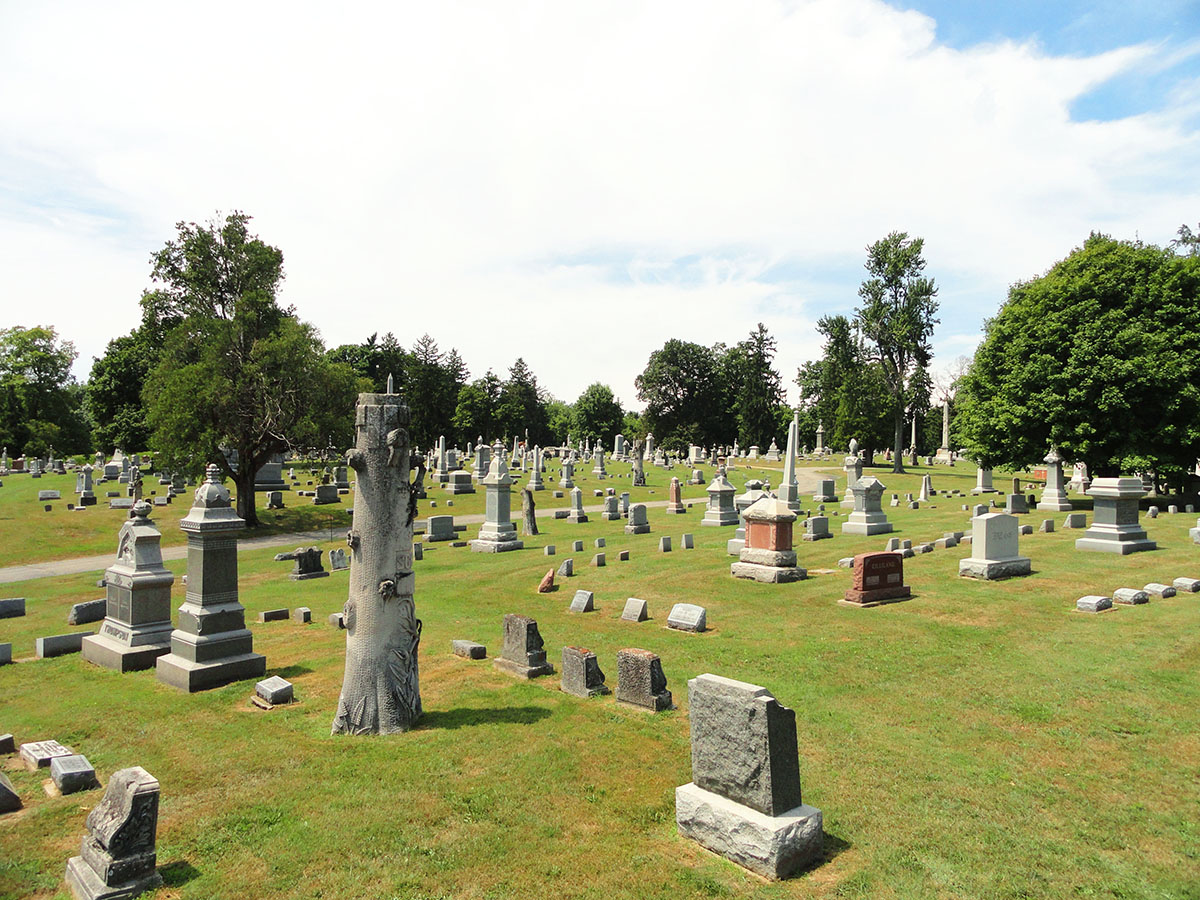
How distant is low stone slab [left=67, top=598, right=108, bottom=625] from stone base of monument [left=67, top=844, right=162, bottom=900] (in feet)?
37.1

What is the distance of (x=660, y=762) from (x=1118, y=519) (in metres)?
16.6

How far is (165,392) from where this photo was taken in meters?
29.7

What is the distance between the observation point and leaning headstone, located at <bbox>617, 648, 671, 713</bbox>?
868cm

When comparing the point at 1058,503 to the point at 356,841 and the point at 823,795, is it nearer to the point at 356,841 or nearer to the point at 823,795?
the point at 823,795

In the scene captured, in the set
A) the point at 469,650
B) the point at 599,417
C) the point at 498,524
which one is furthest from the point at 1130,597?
the point at 599,417

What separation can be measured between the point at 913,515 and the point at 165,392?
3219 centimetres

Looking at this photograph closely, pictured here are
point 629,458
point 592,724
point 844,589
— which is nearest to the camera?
point 592,724

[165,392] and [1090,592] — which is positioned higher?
[165,392]

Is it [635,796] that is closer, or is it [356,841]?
[356,841]

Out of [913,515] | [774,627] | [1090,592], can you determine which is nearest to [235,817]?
[774,627]

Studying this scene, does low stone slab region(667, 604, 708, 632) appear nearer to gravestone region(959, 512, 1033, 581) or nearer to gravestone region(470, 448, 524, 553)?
gravestone region(959, 512, 1033, 581)

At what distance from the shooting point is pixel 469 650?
36.7ft

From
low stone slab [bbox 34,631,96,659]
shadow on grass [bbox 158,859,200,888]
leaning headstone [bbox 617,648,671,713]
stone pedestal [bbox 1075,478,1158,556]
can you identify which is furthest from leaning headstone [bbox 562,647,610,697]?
stone pedestal [bbox 1075,478,1158,556]

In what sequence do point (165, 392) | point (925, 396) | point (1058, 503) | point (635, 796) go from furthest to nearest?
point (925, 396) → point (165, 392) → point (1058, 503) → point (635, 796)
